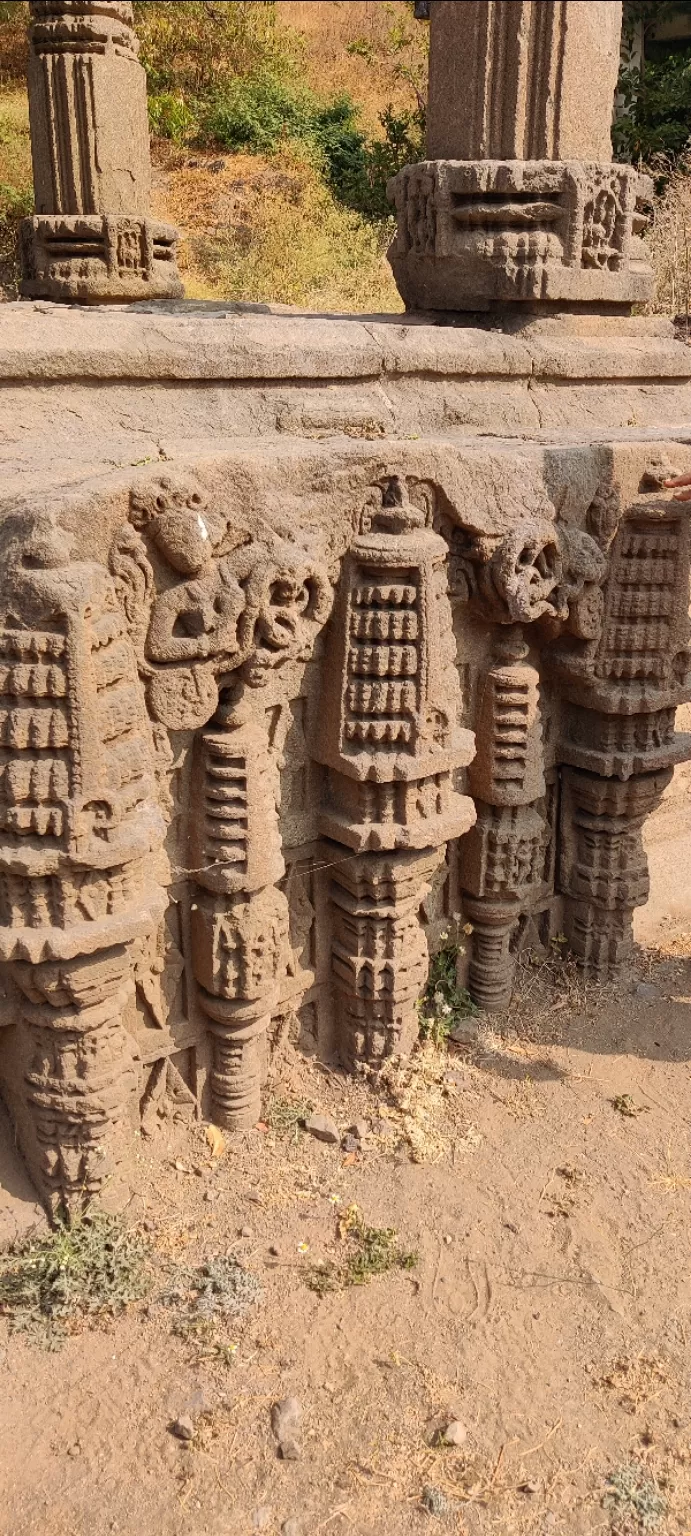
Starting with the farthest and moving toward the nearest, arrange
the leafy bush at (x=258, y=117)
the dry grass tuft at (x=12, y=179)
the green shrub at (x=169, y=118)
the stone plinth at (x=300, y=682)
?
the leafy bush at (x=258, y=117)
the green shrub at (x=169, y=118)
the dry grass tuft at (x=12, y=179)
the stone plinth at (x=300, y=682)

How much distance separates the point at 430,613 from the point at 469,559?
23.3 inches

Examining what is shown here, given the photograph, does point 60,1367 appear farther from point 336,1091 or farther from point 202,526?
point 202,526

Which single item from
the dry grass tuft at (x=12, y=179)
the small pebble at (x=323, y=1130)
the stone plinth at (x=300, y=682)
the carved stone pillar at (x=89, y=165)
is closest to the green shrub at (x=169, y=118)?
the dry grass tuft at (x=12, y=179)

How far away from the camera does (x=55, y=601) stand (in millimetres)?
3535

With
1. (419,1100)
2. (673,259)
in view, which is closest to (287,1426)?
(419,1100)

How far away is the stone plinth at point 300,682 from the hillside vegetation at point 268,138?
10.4 meters

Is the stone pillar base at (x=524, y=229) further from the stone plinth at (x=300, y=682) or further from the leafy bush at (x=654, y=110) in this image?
the leafy bush at (x=654, y=110)

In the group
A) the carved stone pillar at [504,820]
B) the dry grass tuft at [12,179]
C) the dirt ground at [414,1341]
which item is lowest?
the dirt ground at [414,1341]

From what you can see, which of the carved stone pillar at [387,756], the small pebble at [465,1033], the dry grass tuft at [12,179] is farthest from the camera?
the dry grass tuft at [12,179]

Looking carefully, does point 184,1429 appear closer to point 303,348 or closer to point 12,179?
point 303,348

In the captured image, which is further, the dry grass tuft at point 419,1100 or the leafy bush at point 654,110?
the leafy bush at point 654,110

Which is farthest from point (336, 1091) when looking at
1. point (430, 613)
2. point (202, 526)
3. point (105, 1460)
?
point (202, 526)

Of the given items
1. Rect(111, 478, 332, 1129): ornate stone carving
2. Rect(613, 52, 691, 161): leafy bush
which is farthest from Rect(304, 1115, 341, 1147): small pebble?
Rect(613, 52, 691, 161): leafy bush

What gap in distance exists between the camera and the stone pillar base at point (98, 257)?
10078 millimetres
